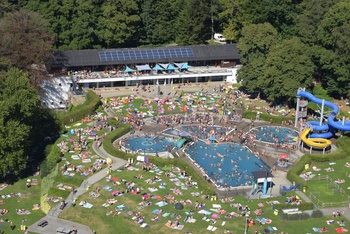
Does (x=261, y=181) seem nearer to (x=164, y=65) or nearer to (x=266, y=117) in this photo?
(x=266, y=117)

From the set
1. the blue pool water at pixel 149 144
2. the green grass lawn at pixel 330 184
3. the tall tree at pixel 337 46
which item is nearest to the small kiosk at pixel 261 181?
the green grass lawn at pixel 330 184

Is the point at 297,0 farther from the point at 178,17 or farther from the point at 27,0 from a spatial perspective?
the point at 27,0

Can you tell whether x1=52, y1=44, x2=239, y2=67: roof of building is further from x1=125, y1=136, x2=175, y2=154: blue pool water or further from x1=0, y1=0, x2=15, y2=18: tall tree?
x1=125, y1=136, x2=175, y2=154: blue pool water

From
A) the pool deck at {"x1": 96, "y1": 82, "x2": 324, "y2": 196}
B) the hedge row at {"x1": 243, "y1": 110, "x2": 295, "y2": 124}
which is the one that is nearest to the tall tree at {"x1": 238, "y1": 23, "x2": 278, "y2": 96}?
the pool deck at {"x1": 96, "y1": 82, "x2": 324, "y2": 196}

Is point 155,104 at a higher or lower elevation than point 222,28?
lower

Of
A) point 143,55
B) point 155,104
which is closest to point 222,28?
point 143,55

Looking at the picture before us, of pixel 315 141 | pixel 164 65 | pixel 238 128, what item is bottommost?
pixel 238 128

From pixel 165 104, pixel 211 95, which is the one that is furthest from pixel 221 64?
pixel 165 104
